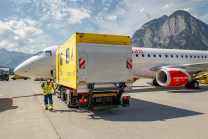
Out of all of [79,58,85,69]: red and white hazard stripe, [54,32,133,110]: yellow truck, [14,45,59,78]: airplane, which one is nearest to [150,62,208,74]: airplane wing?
[14,45,59,78]: airplane

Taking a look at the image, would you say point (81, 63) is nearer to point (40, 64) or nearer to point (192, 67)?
point (40, 64)

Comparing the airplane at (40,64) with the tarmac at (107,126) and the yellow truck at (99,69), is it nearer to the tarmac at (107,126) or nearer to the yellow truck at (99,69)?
the yellow truck at (99,69)

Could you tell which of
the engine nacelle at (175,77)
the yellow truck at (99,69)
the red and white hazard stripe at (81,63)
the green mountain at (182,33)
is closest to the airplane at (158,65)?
the engine nacelle at (175,77)

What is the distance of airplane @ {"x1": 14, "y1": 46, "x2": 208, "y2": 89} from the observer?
11.7 metres

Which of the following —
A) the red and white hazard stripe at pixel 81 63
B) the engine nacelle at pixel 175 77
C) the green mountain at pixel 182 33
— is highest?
the green mountain at pixel 182 33

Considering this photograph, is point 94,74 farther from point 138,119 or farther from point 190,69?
point 190,69

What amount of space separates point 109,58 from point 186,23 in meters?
194

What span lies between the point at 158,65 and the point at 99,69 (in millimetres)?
10508

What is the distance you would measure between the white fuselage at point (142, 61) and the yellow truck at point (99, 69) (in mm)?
5856

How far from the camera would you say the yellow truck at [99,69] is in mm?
5773

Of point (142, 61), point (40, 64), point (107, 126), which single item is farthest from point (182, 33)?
point (107, 126)

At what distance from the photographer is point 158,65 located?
15.0 meters

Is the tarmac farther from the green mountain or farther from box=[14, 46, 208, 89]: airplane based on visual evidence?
the green mountain

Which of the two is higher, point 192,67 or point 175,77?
point 192,67
